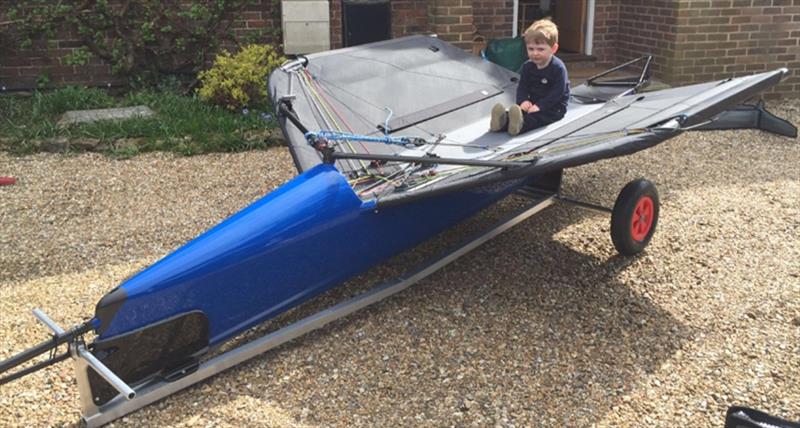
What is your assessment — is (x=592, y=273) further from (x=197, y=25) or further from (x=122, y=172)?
(x=197, y=25)

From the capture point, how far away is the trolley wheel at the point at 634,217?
140 inches

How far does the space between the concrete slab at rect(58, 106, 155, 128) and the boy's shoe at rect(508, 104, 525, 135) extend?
341 cm

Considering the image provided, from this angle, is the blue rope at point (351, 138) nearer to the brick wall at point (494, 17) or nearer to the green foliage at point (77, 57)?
the green foliage at point (77, 57)

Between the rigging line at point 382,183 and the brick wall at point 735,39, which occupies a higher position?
the brick wall at point 735,39

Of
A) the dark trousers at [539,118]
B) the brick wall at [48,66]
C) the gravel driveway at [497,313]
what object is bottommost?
the gravel driveway at [497,313]

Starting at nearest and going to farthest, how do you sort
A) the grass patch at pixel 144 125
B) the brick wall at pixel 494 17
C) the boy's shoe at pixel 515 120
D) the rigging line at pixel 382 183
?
the rigging line at pixel 382 183, the boy's shoe at pixel 515 120, the grass patch at pixel 144 125, the brick wall at pixel 494 17

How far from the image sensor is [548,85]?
4.16 meters

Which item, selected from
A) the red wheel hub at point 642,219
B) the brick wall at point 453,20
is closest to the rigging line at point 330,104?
the red wheel hub at point 642,219

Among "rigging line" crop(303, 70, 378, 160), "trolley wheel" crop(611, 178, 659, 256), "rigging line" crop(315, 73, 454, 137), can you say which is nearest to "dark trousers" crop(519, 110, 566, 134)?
"rigging line" crop(315, 73, 454, 137)

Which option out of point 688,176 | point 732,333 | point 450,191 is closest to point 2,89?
point 450,191

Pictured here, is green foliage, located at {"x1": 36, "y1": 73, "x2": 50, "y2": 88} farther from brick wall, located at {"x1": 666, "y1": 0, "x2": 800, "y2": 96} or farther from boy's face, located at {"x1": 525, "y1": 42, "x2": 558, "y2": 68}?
brick wall, located at {"x1": 666, "y1": 0, "x2": 800, "y2": 96}

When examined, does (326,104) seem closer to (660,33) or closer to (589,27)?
(660,33)

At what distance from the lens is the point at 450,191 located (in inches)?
109

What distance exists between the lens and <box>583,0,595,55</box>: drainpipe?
320 inches
